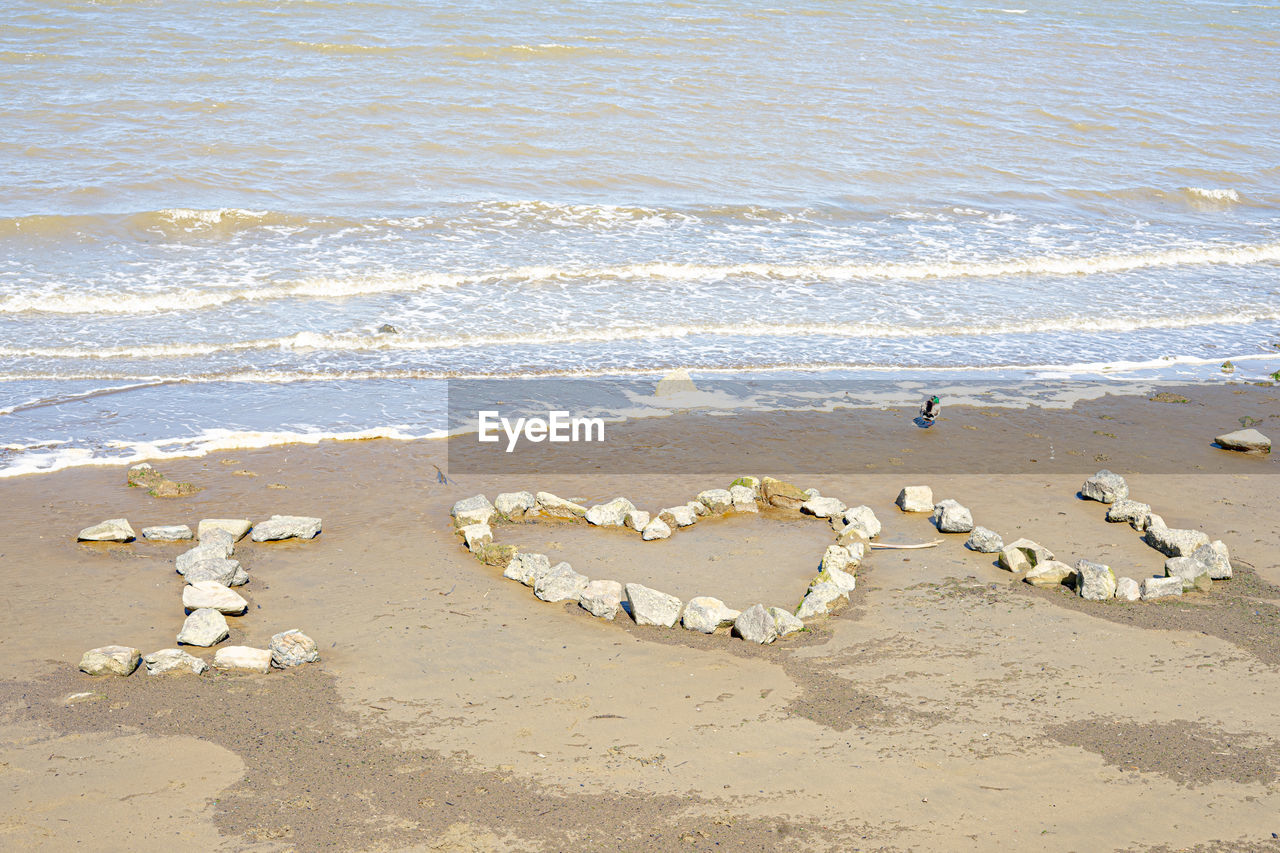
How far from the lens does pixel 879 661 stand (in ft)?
19.6

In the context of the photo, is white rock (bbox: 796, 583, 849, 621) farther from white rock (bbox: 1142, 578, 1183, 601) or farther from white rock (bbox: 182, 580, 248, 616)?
white rock (bbox: 182, 580, 248, 616)

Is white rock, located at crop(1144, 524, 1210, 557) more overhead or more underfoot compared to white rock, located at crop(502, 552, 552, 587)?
more overhead

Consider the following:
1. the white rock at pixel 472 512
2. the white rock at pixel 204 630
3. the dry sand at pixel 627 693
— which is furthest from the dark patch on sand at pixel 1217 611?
the white rock at pixel 204 630

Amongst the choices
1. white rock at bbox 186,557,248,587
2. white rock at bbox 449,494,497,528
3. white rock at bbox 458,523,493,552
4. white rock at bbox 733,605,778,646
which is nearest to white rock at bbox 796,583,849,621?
white rock at bbox 733,605,778,646

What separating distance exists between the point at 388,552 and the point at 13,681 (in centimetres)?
238

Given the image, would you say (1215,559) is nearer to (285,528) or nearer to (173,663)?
(285,528)

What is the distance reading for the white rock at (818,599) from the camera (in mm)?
6434

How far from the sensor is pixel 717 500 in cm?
801

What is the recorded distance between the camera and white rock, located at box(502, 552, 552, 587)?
6840mm

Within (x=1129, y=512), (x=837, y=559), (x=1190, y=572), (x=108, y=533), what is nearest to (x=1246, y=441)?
(x=1129, y=512)

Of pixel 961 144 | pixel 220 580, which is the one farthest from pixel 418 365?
pixel 961 144

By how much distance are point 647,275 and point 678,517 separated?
23.1ft

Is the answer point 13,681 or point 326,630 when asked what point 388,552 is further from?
point 13,681

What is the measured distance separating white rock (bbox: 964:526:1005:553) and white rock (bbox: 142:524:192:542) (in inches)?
213
